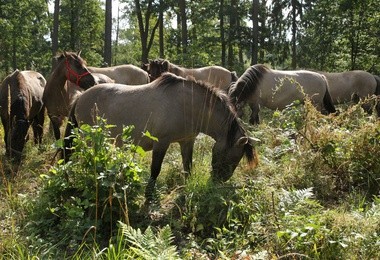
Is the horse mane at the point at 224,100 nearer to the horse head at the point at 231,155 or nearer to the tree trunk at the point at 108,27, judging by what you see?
the horse head at the point at 231,155

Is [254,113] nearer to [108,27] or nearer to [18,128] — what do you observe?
[18,128]

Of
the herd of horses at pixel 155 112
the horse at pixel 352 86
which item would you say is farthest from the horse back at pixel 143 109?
the horse at pixel 352 86

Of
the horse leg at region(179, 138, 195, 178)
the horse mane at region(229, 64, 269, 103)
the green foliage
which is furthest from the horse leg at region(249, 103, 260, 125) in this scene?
the green foliage

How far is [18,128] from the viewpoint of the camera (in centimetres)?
509

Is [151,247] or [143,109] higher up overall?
[143,109]

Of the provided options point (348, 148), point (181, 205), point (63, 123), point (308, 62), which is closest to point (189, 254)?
point (181, 205)

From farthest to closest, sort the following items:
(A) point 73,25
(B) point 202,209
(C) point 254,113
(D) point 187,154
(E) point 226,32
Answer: (A) point 73,25 < (E) point 226,32 < (C) point 254,113 < (D) point 187,154 < (B) point 202,209

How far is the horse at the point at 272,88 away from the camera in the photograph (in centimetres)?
872

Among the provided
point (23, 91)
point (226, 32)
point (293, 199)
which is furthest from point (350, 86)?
point (226, 32)

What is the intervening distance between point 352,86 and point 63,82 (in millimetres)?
9274

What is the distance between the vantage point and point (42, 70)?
26.0 m

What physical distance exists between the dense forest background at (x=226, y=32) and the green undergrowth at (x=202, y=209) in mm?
12886

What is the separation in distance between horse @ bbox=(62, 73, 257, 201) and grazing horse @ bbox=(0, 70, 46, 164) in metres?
1.04

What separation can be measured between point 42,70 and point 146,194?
25.1m
